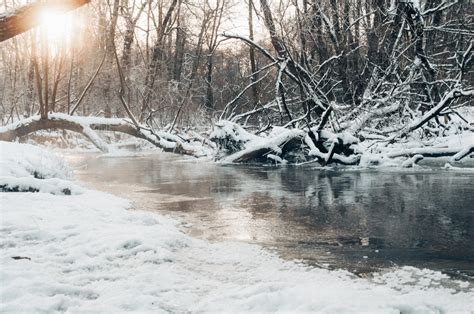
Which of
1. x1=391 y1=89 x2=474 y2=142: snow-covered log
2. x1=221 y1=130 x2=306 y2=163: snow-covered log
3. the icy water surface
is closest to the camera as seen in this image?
the icy water surface

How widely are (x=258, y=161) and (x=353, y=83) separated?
405cm

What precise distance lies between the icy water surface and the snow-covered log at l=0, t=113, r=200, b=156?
13.8ft

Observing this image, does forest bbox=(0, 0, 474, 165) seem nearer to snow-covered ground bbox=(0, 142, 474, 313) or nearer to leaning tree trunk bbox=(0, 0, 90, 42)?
leaning tree trunk bbox=(0, 0, 90, 42)

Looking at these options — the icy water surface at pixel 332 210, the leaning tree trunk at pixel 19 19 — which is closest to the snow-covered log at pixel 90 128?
the icy water surface at pixel 332 210

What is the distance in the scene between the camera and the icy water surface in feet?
14.0

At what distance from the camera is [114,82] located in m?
29.7

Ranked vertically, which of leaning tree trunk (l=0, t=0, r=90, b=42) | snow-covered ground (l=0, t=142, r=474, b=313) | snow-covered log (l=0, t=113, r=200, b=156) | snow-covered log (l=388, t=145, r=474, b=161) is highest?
leaning tree trunk (l=0, t=0, r=90, b=42)

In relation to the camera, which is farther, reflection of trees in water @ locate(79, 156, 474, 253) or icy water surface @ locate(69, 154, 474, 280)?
reflection of trees in water @ locate(79, 156, 474, 253)

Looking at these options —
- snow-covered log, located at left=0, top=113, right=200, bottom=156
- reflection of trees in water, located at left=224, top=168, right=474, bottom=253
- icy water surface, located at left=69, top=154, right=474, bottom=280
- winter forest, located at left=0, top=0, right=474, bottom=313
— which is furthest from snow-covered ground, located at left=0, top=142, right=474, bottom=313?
snow-covered log, located at left=0, top=113, right=200, bottom=156

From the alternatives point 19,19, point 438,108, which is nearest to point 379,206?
point 19,19

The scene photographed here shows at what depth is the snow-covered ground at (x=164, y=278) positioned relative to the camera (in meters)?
2.94

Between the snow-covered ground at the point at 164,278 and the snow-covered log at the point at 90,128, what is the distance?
10.3 m

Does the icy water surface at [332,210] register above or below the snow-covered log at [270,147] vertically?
below

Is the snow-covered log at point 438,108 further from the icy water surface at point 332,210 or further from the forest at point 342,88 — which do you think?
the icy water surface at point 332,210
